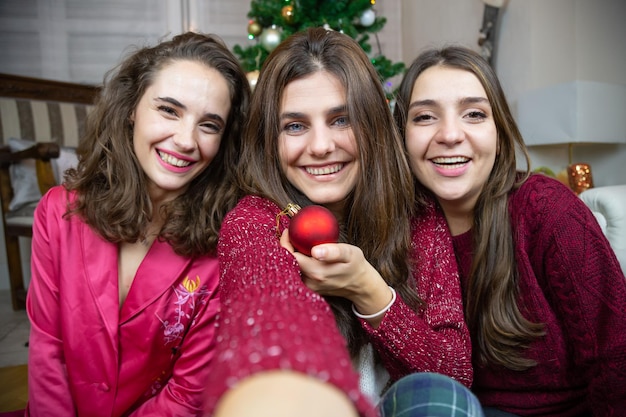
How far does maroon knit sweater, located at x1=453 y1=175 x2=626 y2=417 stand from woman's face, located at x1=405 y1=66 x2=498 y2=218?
5.6 inches

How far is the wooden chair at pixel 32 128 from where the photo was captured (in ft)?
10.2

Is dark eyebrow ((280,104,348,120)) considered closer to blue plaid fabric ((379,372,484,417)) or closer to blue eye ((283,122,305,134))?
blue eye ((283,122,305,134))

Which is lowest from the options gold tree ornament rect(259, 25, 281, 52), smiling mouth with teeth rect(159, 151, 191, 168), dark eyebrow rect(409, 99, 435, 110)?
smiling mouth with teeth rect(159, 151, 191, 168)

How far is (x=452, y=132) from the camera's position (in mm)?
1286

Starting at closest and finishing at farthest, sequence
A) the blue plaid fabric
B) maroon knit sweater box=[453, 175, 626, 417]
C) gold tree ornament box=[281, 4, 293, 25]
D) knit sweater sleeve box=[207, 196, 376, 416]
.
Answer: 1. knit sweater sleeve box=[207, 196, 376, 416]
2. the blue plaid fabric
3. maroon knit sweater box=[453, 175, 626, 417]
4. gold tree ornament box=[281, 4, 293, 25]

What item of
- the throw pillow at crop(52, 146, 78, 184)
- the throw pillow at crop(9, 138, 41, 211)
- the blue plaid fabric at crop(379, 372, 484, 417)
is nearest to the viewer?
the blue plaid fabric at crop(379, 372, 484, 417)

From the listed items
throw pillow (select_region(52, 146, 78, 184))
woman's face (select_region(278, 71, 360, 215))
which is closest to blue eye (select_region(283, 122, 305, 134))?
woman's face (select_region(278, 71, 360, 215))

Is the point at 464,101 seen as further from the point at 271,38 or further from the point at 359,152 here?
the point at 271,38

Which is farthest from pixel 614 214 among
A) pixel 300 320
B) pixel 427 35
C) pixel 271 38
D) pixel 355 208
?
pixel 427 35

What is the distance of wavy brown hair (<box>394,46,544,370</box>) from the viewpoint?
4.22 feet

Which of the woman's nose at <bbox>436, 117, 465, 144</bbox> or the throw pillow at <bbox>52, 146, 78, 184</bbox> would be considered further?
the throw pillow at <bbox>52, 146, 78, 184</bbox>

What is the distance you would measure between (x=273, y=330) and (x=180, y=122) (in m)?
0.88

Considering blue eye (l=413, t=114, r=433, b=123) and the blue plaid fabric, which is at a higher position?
blue eye (l=413, t=114, r=433, b=123)

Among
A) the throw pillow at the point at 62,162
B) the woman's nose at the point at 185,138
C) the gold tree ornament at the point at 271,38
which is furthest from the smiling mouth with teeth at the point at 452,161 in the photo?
the throw pillow at the point at 62,162
